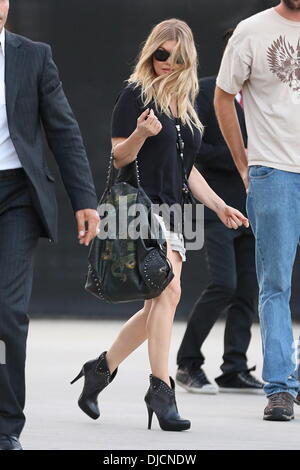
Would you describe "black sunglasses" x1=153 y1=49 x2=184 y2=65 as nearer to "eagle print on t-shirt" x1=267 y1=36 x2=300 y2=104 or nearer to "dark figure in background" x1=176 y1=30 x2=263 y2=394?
"eagle print on t-shirt" x1=267 y1=36 x2=300 y2=104

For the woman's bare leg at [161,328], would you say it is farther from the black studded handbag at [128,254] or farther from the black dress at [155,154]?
the black dress at [155,154]

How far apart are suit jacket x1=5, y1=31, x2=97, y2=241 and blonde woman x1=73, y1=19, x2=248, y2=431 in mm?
677

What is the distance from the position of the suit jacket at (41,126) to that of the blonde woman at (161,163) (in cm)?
68

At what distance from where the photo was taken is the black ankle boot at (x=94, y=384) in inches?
A: 271

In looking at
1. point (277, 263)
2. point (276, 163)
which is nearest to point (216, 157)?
point (276, 163)

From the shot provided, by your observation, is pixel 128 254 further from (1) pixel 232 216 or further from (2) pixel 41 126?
(2) pixel 41 126

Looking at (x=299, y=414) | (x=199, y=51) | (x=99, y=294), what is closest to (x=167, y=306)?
(x=99, y=294)

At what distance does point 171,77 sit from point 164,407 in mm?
1480

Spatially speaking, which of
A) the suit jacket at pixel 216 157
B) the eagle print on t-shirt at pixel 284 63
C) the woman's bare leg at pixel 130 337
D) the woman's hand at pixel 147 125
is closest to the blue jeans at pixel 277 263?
the eagle print on t-shirt at pixel 284 63

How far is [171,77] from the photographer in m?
6.80

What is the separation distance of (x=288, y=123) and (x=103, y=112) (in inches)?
207
